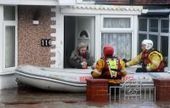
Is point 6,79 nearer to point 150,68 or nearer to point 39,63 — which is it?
point 39,63

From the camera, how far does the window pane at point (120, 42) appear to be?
60.2ft

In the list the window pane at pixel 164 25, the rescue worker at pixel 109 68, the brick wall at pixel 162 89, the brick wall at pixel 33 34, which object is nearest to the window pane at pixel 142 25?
the window pane at pixel 164 25

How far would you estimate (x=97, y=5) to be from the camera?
18.0 m

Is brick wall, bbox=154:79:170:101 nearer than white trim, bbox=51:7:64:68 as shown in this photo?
Yes

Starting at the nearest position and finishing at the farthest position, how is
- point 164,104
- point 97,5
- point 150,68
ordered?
point 164,104 < point 150,68 < point 97,5

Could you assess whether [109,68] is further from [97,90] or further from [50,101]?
[50,101]

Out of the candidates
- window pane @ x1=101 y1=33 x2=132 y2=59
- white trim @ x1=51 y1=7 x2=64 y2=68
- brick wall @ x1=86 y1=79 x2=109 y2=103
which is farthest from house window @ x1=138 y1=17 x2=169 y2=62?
brick wall @ x1=86 y1=79 x2=109 y2=103

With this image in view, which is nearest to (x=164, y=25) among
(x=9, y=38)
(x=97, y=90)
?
(x=9, y=38)

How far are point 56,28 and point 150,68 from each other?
3060 millimetres

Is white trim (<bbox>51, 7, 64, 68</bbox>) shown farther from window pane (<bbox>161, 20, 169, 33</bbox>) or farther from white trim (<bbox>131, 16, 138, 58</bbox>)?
window pane (<bbox>161, 20, 169, 33</bbox>)

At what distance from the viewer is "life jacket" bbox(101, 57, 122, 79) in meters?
14.8

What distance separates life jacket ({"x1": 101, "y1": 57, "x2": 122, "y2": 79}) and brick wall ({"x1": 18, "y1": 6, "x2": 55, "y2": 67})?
3023 millimetres

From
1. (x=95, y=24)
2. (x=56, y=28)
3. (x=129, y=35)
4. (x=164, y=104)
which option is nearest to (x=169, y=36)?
(x=129, y=35)

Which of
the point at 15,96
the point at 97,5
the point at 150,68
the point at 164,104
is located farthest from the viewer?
the point at 97,5
